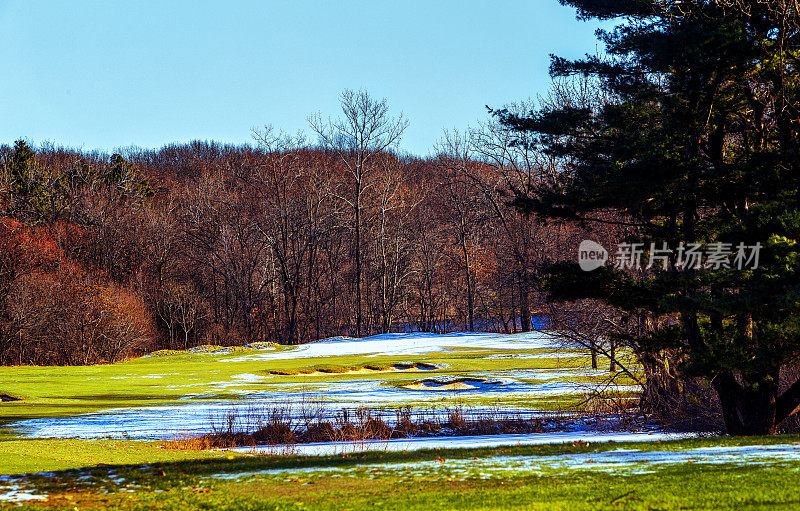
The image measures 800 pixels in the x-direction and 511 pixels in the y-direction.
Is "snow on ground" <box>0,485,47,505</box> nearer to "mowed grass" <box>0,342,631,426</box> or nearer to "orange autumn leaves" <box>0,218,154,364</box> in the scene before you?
"mowed grass" <box>0,342,631,426</box>

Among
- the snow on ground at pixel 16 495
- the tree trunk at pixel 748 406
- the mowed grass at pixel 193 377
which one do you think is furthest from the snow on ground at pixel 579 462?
the mowed grass at pixel 193 377

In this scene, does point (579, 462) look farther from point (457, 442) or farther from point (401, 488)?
point (457, 442)

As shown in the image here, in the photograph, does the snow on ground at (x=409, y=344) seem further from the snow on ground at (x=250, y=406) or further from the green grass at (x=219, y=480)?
the green grass at (x=219, y=480)

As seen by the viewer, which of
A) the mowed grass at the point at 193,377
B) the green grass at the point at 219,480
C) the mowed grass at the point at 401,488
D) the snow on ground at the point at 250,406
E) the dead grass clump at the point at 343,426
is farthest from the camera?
the mowed grass at the point at 193,377

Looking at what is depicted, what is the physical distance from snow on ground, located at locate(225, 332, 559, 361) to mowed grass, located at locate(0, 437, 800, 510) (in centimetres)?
2880

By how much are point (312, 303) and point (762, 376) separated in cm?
4932

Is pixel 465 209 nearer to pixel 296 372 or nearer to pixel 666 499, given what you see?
pixel 296 372

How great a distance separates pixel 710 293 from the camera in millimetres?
13828

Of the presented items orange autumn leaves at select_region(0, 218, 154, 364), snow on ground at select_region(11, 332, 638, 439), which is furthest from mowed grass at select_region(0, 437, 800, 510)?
orange autumn leaves at select_region(0, 218, 154, 364)

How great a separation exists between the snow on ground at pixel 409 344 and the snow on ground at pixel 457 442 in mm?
22234

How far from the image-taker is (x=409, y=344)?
43.7 meters

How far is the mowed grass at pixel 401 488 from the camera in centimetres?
763

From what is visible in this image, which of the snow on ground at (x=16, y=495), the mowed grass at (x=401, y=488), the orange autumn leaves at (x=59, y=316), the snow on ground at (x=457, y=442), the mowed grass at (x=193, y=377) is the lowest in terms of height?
the snow on ground at (x=457, y=442)

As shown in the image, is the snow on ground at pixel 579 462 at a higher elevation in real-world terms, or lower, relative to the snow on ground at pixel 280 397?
higher
